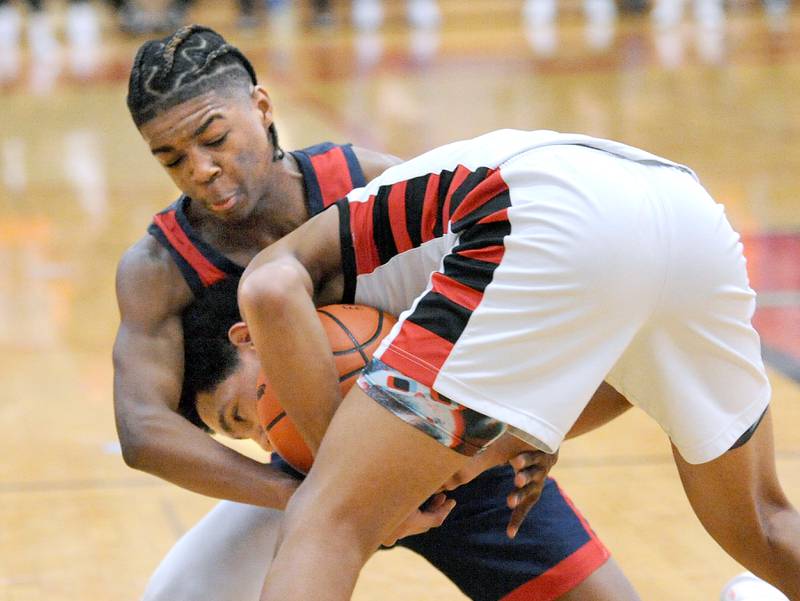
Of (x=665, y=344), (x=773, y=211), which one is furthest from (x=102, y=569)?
(x=773, y=211)

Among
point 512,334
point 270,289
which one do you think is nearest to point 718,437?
point 512,334

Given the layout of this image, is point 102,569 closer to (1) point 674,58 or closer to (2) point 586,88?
(2) point 586,88

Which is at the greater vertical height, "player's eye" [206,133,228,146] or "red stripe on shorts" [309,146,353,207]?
"player's eye" [206,133,228,146]

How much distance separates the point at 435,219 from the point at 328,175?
0.61 meters

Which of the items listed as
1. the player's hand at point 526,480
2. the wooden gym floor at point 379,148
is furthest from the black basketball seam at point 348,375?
the wooden gym floor at point 379,148

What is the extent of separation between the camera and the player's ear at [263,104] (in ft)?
9.81

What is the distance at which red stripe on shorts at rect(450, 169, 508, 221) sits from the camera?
7.77 feet

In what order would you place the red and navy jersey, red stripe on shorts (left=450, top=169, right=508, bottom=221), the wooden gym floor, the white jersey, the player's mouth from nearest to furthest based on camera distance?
the white jersey < red stripe on shorts (left=450, top=169, right=508, bottom=221) < the player's mouth < the red and navy jersey < the wooden gym floor

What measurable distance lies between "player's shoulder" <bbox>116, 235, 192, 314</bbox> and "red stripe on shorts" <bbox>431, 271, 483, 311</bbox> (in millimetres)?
797

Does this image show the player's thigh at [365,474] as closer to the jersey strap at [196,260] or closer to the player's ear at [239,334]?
the player's ear at [239,334]

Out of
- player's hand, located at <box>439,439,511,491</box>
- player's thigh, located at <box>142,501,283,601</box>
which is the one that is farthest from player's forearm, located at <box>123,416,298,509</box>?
player's hand, located at <box>439,439,511,491</box>

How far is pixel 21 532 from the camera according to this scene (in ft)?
13.1

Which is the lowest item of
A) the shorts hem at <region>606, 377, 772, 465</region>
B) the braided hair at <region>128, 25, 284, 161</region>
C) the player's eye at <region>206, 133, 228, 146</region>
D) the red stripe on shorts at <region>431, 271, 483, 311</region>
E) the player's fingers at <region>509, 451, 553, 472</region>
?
the player's fingers at <region>509, 451, 553, 472</region>

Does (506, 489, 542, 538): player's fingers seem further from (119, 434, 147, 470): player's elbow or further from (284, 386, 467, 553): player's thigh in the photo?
(119, 434, 147, 470): player's elbow
